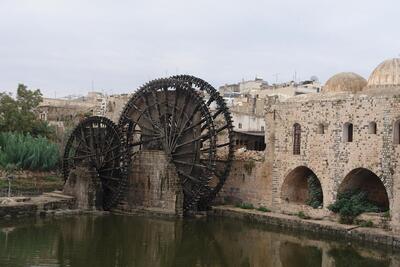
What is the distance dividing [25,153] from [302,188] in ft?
39.0

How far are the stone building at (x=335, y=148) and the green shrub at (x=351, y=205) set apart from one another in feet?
1.15

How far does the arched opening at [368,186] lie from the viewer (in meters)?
16.9

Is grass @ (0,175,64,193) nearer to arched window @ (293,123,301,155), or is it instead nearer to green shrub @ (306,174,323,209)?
arched window @ (293,123,301,155)

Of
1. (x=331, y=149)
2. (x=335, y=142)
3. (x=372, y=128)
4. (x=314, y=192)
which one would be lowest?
(x=314, y=192)

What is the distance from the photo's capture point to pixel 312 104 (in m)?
18.0

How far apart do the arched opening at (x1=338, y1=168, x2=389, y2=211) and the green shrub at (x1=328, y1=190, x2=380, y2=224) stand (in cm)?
32

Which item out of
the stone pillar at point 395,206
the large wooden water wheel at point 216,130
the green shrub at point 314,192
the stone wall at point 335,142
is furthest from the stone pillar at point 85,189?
the stone pillar at point 395,206

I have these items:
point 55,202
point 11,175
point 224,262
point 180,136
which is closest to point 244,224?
point 180,136

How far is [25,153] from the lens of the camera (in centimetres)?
2269

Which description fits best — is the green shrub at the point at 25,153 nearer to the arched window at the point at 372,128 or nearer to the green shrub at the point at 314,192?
the green shrub at the point at 314,192

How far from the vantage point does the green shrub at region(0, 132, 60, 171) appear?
73.9 feet

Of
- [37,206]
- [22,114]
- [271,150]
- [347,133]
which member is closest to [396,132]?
[347,133]

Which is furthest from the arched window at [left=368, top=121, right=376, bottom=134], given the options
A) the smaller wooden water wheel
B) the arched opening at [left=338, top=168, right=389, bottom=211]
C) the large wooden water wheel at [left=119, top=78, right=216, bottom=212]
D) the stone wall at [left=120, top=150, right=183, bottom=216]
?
the smaller wooden water wheel

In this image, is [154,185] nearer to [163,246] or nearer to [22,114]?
[163,246]
